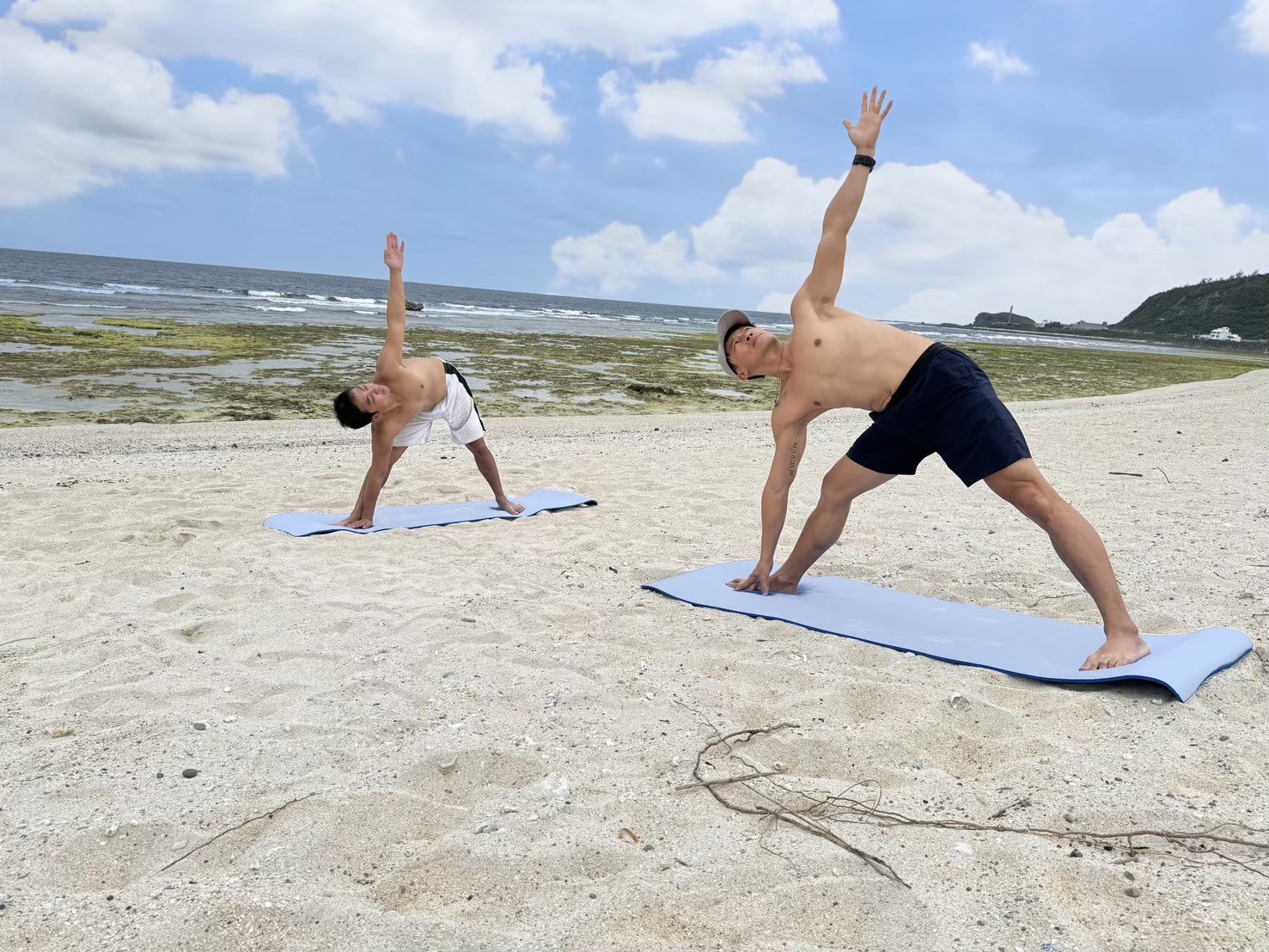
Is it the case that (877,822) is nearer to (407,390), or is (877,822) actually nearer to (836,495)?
(836,495)

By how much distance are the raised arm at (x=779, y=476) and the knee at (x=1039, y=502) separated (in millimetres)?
971

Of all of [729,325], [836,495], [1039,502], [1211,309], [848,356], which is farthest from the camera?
[1211,309]

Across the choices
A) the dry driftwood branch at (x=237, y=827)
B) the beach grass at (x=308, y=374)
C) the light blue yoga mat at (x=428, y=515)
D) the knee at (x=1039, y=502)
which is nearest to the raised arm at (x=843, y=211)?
the knee at (x=1039, y=502)

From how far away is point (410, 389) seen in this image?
614 cm

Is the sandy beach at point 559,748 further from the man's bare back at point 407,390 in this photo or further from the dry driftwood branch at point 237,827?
the man's bare back at point 407,390

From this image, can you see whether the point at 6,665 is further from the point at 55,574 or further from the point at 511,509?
the point at 511,509

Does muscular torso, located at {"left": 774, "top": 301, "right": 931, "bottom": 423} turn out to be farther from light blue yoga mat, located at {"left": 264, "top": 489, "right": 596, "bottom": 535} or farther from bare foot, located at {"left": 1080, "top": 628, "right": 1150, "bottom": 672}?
light blue yoga mat, located at {"left": 264, "top": 489, "right": 596, "bottom": 535}

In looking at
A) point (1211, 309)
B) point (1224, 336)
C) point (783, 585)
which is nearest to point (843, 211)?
point (783, 585)

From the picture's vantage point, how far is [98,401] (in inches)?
492

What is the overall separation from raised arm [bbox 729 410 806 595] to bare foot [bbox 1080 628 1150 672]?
4.57ft

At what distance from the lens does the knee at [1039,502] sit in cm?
345

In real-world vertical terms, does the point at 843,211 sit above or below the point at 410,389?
above

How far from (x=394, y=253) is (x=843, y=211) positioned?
3311mm

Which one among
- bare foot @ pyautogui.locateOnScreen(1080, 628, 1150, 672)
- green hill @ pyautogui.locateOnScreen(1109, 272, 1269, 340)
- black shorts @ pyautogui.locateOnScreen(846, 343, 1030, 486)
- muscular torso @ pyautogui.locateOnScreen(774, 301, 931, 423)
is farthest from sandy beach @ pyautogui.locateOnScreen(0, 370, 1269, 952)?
green hill @ pyautogui.locateOnScreen(1109, 272, 1269, 340)
